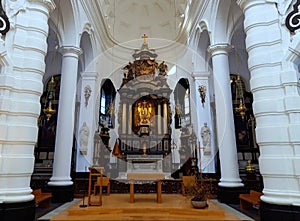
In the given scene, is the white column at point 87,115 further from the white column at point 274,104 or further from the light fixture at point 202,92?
the white column at point 274,104

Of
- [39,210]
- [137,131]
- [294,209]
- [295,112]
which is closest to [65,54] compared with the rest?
[39,210]

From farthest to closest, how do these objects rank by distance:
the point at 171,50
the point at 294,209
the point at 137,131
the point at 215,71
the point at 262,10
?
the point at 171,50 → the point at 137,131 → the point at 215,71 → the point at 262,10 → the point at 294,209

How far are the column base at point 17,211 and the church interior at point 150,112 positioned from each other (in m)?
0.02

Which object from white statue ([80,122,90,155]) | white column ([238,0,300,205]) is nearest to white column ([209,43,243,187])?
white column ([238,0,300,205])

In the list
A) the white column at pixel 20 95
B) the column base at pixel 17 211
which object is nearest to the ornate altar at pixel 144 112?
the column base at pixel 17 211

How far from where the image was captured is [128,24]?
653 inches

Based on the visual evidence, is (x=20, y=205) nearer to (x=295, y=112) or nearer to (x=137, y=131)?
(x=295, y=112)

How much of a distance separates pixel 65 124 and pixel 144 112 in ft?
19.5

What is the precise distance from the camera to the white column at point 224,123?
23.1 ft

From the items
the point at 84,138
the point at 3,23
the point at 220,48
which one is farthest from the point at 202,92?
the point at 3,23

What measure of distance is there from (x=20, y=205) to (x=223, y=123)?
19.6ft

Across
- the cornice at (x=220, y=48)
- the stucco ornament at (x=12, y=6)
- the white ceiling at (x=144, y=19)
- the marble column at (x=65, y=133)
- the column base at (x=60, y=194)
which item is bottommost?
the column base at (x=60, y=194)

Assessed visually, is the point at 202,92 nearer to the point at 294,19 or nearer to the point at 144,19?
the point at 294,19

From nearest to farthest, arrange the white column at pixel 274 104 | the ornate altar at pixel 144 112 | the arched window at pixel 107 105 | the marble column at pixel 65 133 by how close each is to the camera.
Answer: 1. the white column at pixel 274 104
2. the marble column at pixel 65 133
3. the ornate altar at pixel 144 112
4. the arched window at pixel 107 105
